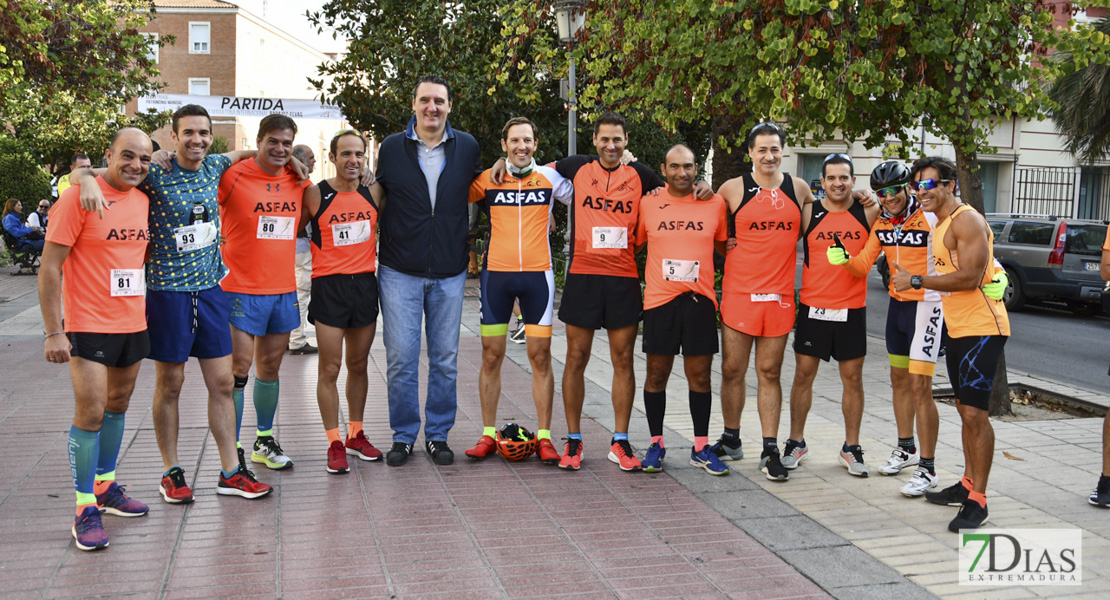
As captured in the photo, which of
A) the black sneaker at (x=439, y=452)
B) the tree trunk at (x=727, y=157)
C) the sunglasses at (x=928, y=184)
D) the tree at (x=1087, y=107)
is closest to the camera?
the sunglasses at (x=928, y=184)

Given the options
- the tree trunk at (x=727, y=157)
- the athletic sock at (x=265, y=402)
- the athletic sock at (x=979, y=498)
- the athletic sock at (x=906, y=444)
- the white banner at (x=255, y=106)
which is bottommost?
the athletic sock at (x=979, y=498)

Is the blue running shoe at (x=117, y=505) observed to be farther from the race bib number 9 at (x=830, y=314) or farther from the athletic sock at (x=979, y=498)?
the athletic sock at (x=979, y=498)

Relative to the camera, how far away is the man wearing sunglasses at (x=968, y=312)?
5086 mm

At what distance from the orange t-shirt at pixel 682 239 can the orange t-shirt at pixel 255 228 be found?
7.15 feet

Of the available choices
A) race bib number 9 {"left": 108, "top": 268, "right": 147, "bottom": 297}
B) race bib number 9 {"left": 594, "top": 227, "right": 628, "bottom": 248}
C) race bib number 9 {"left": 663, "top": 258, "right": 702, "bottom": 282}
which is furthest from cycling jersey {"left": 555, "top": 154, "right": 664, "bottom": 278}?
race bib number 9 {"left": 108, "top": 268, "right": 147, "bottom": 297}

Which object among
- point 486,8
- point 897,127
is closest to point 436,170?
point 897,127

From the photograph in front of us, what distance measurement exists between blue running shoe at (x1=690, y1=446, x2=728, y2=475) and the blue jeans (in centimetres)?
A: 161

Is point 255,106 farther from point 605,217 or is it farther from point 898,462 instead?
point 898,462

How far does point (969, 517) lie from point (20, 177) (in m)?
29.2

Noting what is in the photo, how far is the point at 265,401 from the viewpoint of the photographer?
20.1 ft

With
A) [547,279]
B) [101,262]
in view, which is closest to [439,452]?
[547,279]

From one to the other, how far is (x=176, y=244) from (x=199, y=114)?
697 millimetres

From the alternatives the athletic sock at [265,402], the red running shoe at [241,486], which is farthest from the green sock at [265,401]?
the red running shoe at [241,486]

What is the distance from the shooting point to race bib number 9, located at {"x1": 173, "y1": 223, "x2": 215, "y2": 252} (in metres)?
5.12
